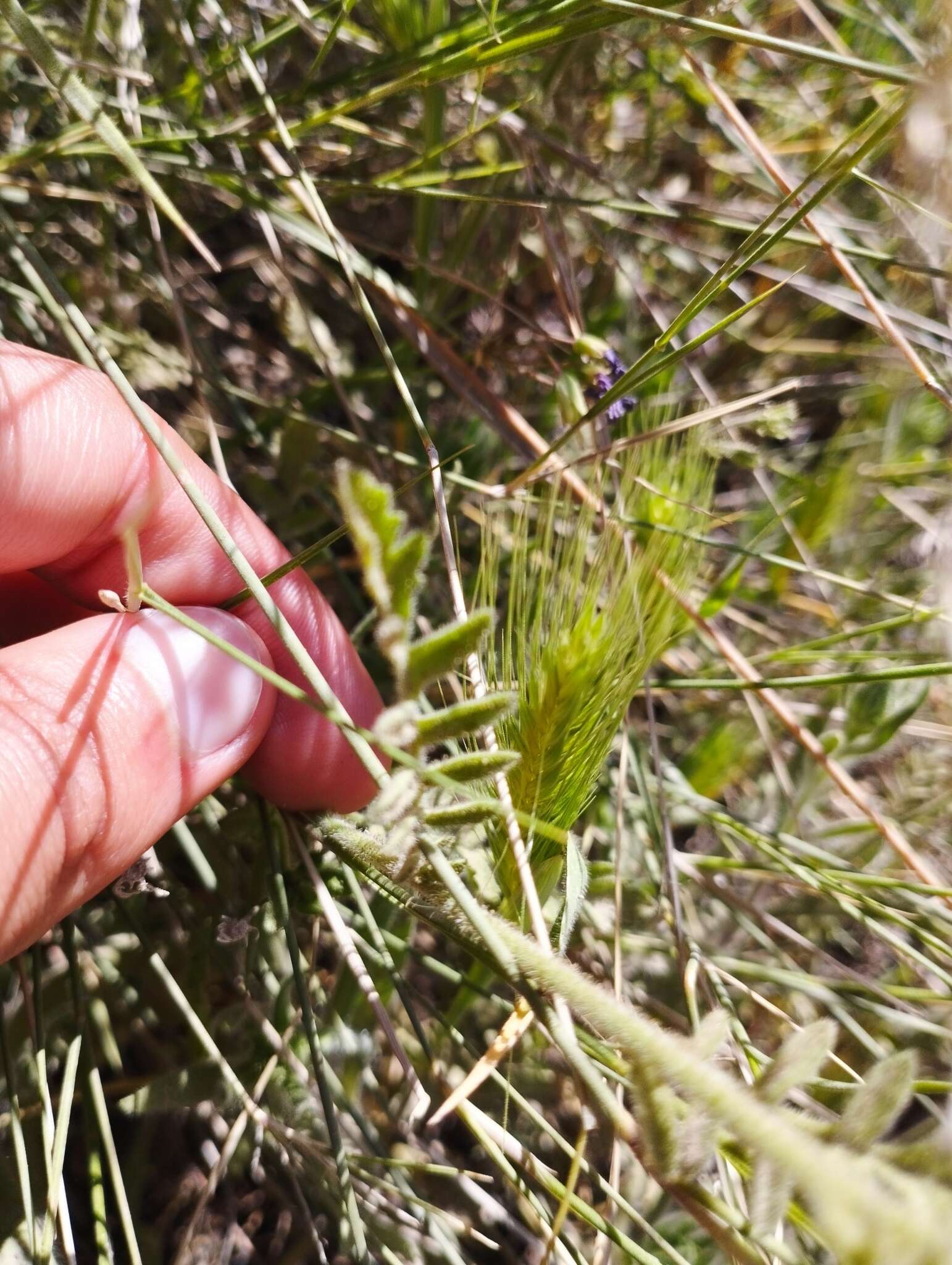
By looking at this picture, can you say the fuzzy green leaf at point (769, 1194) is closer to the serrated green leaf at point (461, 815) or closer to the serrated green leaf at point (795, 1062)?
the serrated green leaf at point (795, 1062)

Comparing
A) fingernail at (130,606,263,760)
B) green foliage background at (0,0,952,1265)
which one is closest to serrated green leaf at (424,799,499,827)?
green foliage background at (0,0,952,1265)

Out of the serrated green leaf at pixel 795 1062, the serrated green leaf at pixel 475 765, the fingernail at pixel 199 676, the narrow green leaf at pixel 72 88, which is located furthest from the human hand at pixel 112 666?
the serrated green leaf at pixel 795 1062

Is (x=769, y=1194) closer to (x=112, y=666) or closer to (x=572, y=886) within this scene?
(x=572, y=886)

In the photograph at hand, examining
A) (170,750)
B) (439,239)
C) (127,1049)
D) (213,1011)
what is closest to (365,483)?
(170,750)

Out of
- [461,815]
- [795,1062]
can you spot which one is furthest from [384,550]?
[795,1062]

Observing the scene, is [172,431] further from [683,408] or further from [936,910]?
[936,910]

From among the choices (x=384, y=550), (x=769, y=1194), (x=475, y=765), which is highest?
(x=384, y=550)
